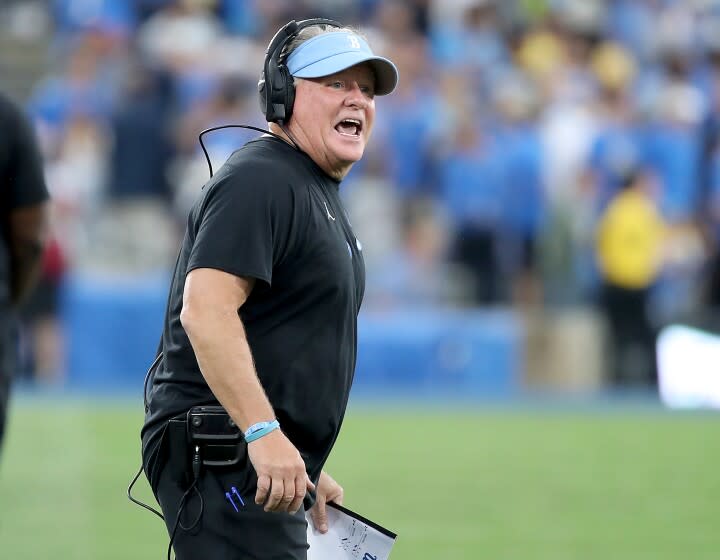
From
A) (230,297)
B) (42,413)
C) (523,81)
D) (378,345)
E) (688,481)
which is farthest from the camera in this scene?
(523,81)

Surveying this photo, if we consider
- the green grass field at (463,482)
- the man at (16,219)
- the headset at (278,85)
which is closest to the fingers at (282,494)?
the headset at (278,85)

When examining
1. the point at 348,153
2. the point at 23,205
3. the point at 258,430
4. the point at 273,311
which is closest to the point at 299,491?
the point at 258,430

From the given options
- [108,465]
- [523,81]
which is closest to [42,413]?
[108,465]

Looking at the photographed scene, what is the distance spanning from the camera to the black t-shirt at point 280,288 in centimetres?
368

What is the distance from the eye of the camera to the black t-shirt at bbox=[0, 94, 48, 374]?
5227mm

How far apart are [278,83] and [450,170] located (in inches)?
441

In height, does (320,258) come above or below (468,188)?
below

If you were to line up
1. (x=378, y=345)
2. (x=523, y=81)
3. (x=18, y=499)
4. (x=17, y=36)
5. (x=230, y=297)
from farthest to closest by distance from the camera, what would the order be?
(x=17, y=36)
(x=523, y=81)
(x=378, y=345)
(x=18, y=499)
(x=230, y=297)

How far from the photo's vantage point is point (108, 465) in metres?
10.4

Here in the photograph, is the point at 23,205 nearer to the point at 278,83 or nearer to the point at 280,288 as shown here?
the point at 278,83

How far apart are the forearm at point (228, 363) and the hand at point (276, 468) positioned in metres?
0.06

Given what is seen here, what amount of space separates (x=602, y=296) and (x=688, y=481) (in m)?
4.85

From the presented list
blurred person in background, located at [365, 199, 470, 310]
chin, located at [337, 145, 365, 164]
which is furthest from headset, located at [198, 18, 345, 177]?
blurred person in background, located at [365, 199, 470, 310]

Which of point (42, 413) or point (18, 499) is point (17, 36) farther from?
point (18, 499)
